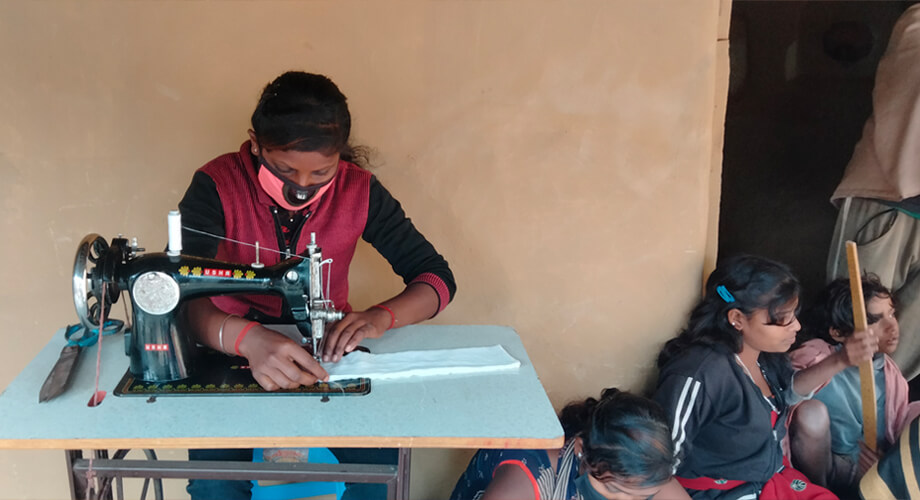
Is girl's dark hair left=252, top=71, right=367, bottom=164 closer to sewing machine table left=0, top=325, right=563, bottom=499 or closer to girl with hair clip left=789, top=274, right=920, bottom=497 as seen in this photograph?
sewing machine table left=0, top=325, right=563, bottom=499

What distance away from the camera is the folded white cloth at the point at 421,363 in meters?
1.53

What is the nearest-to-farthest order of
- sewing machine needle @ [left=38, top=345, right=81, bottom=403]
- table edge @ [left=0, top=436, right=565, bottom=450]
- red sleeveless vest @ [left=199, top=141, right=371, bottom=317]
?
table edge @ [left=0, top=436, right=565, bottom=450], sewing machine needle @ [left=38, top=345, right=81, bottom=403], red sleeveless vest @ [left=199, top=141, right=371, bottom=317]

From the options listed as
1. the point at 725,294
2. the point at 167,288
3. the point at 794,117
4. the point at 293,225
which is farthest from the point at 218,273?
the point at 794,117

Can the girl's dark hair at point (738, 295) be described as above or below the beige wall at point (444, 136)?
below

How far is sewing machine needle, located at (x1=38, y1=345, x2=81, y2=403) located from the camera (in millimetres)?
1389

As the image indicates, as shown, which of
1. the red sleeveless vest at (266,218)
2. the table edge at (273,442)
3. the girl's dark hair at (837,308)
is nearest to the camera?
the table edge at (273,442)

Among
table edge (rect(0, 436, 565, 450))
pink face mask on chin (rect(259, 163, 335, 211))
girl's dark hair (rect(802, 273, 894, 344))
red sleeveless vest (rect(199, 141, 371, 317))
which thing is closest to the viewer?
table edge (rect(0, 436, 565, 450))

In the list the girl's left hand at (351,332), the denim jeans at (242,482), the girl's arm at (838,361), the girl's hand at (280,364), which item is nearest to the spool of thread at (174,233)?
the girl's hand at (280,364)

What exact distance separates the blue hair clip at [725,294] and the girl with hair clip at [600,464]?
0.52m

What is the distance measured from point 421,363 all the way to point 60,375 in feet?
2.54

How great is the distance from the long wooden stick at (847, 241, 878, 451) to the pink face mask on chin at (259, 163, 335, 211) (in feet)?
4.98

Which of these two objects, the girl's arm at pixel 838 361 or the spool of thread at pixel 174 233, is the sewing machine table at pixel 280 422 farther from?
the girl's arm at pixel 838 361

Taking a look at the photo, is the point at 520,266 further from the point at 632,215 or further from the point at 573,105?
the point at 573,105

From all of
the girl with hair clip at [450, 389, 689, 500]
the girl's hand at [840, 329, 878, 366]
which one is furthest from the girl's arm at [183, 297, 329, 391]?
the girl's hand at [840, 329, 878, 366]
